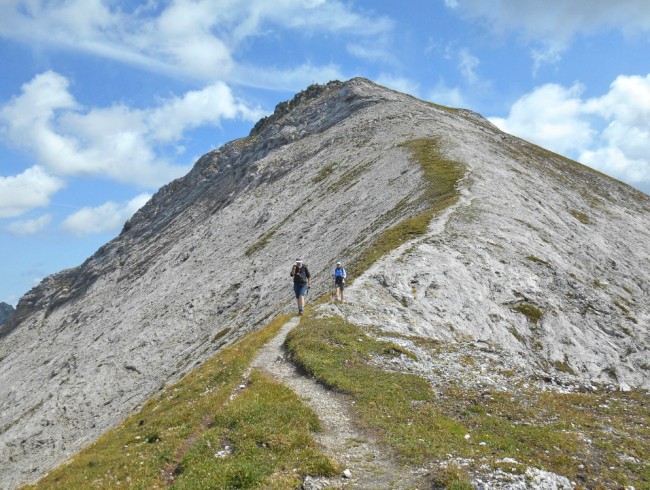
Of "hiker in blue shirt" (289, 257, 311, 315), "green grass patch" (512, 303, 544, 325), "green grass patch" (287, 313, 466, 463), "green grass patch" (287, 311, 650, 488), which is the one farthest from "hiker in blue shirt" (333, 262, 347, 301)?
"green grass patch" (512, 303, 544, 325)

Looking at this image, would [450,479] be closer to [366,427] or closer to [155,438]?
[366,427]

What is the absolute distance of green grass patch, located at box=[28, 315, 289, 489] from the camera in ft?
49.5

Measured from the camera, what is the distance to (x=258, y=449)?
573 inches

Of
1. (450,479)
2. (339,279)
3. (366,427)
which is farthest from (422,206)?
(450,479)

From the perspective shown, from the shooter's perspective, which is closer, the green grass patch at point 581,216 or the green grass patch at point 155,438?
the green grass patch at point 155,438

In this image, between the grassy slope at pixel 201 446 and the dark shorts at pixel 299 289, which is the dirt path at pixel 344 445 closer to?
the grassy slope at pixel 201 446

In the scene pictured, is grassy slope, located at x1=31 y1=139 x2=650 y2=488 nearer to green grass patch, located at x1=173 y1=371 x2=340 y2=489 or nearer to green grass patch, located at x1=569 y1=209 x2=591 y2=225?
green grass patch, located at x1=173 y1=371 x2=340 y2=489

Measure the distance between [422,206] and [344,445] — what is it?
3806cm

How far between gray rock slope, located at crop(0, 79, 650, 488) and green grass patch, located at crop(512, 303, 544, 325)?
10cm

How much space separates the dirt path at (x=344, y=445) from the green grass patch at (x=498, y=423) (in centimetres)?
47

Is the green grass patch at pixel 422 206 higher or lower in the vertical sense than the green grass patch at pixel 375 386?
higher

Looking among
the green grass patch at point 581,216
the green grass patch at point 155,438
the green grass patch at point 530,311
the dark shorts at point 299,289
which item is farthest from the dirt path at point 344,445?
the green grass patch at point 581,216

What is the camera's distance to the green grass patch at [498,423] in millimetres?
13695

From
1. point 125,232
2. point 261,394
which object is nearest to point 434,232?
point 261,394
